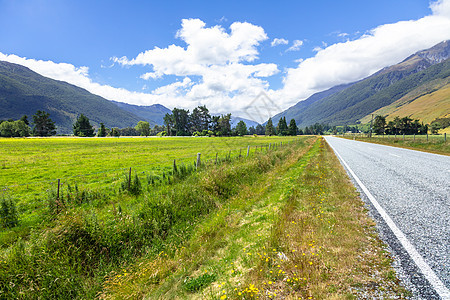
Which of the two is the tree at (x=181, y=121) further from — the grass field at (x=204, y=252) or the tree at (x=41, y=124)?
the grass field at (x=204, y=252)

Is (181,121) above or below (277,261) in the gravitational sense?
above

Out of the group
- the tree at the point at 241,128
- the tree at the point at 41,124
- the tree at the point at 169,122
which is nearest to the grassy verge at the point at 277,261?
the tree at the point at 241,128

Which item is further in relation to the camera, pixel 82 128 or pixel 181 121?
pixel 181 121

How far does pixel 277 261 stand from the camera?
3555 mm

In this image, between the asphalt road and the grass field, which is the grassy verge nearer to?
the grass field

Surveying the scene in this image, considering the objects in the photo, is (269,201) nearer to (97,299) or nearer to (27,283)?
(97,299)

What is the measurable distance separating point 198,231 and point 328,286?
396cm

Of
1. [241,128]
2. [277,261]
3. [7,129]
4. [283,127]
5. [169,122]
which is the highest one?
[169,122]

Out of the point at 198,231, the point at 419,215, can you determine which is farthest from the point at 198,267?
the point at 419,215

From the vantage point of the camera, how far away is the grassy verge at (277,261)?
2910 millimetres

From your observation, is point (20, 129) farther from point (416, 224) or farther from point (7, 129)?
point (416, 224)

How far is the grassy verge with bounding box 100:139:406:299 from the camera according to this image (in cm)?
291

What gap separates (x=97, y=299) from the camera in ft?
12.5

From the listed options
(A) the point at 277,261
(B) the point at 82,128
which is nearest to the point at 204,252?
(A) the point at 277,261
